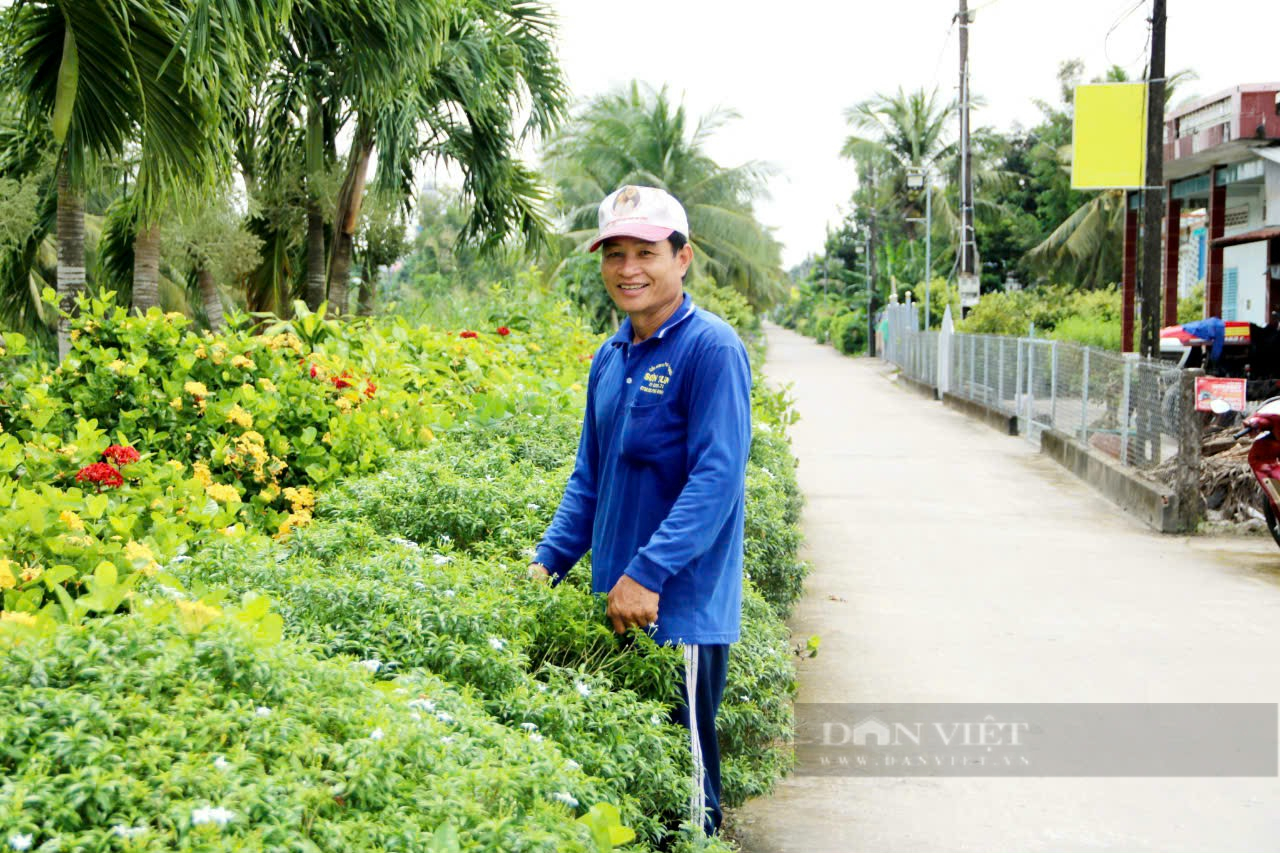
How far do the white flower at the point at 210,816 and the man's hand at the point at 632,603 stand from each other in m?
1.38

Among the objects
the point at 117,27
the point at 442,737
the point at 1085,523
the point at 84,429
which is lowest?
the point at 1085,523

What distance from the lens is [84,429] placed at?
4.88m

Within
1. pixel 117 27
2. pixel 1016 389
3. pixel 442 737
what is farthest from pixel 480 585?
pixel 1016 389

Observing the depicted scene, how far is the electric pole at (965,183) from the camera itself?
29.0m

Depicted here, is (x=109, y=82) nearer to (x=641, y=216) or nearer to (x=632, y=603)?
(x=641, y=216)

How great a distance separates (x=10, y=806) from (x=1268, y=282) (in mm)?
22034

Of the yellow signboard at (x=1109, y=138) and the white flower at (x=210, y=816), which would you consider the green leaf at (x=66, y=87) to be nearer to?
the white flower at (x=210, y=816)

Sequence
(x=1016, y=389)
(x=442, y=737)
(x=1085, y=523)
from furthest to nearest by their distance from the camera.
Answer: (x=1016, y=389) → (x=1085, y=523) → (x=442, y=737)

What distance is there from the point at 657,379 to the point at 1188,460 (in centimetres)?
822

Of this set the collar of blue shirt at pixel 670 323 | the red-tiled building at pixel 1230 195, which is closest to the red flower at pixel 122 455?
the collar of blue shirt at pixel 670 323

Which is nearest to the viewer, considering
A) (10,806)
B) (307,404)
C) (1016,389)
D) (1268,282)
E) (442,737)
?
(10,806)

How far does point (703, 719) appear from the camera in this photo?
3.46 meters

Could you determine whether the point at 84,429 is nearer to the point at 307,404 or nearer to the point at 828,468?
the point at 307,404

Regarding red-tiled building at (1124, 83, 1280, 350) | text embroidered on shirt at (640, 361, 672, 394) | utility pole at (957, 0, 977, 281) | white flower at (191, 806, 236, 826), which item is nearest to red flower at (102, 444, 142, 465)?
text embroidered on shirt at (640, 361, 672, 394)
